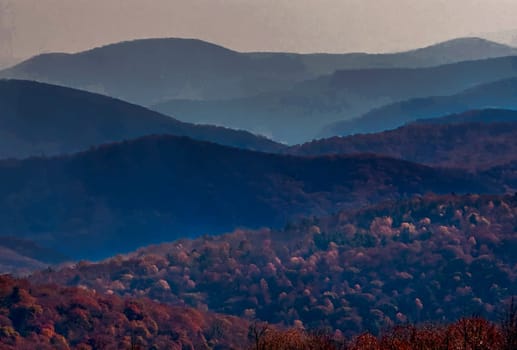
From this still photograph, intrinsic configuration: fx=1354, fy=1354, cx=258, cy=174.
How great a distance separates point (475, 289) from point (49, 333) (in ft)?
200

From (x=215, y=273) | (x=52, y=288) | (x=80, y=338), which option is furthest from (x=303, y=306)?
(x=80, y=338)

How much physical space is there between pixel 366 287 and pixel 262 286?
12.9 m

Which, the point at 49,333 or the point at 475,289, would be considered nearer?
the point at 49,333

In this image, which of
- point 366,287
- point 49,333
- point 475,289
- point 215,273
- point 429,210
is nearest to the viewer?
point 49,333

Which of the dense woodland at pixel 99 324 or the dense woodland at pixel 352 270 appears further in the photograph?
the dense woodland at pixel 352 270

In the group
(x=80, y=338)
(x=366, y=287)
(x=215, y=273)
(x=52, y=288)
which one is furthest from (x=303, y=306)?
(x=80, y=338)

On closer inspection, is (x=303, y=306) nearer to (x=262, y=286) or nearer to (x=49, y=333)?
(x=262, y=286)

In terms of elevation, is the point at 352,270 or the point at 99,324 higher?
the point at 99,324

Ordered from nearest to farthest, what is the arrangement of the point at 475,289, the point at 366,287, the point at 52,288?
the point at 52,288
the point at 475,289
the point at 366,287

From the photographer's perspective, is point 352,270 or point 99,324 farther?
point 352,270

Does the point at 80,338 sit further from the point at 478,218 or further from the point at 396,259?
the point at 478,218

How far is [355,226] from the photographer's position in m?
195

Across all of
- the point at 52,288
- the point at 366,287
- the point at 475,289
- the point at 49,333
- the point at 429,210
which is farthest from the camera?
the point at 429,210

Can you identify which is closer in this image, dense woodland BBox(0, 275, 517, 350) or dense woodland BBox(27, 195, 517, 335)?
dense woodland BBox(0, 275, 517, 350)
